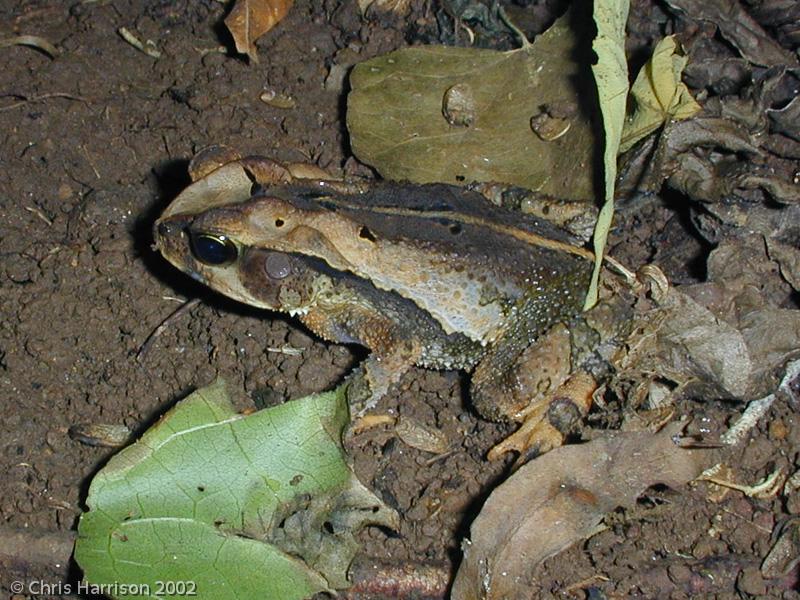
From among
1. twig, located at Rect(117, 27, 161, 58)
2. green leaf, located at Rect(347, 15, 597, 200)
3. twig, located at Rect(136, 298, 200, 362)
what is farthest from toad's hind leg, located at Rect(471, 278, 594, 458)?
twig, located at Rect(117, 27, 161, 58)

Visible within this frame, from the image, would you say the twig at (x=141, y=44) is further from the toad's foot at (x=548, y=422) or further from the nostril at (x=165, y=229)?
the toad's foot at (x=548, y=422)

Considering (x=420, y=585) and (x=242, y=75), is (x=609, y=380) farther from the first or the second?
(x=242, y=75)

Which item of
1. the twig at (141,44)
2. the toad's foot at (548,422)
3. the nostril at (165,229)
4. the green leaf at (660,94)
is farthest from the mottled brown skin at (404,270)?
the twig at (141,44)

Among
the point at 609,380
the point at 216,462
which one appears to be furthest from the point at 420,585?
the point at 609,380

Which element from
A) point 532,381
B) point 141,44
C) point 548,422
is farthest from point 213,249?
point 141,44

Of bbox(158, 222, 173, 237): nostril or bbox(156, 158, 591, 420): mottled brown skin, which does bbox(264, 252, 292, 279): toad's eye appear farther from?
bbox(158, 222, 173, 237): nostril
